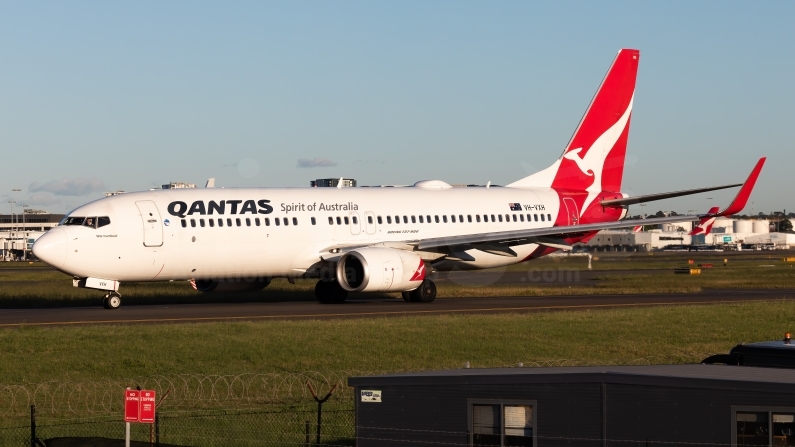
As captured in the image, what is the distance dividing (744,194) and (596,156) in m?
11.4

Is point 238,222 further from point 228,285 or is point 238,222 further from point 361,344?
point 361,344

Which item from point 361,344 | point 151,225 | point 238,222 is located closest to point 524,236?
point 238,222

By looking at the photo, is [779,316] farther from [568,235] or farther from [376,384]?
[376,384]

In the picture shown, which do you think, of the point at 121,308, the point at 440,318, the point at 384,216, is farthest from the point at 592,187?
the point at 121,308

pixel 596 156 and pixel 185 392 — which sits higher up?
pixel 596 156

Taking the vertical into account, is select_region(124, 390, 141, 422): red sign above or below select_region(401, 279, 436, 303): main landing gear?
below

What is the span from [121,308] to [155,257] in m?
2.84

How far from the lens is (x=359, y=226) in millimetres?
41781

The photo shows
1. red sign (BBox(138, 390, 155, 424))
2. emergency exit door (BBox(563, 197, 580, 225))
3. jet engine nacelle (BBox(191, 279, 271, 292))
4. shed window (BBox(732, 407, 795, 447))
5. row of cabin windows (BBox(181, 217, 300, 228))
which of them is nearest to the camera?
shed window (BBox(732, 407, 795, 447))

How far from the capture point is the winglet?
36.9m

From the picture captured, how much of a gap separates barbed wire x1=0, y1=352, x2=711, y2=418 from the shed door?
13.1 metres

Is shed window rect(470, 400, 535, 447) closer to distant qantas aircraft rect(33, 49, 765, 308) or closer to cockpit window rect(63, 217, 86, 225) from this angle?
distant qantas aircraft rect(33, 49, 765, 308)

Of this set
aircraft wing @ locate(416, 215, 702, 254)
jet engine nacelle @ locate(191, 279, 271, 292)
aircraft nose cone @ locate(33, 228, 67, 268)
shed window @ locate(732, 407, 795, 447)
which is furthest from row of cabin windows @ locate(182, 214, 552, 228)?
shed window @ locate(732, 407, 795, 447)

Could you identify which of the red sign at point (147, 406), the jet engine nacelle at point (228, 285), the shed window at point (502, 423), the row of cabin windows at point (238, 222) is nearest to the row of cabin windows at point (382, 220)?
the row of cabin windows at point (238, 222)
